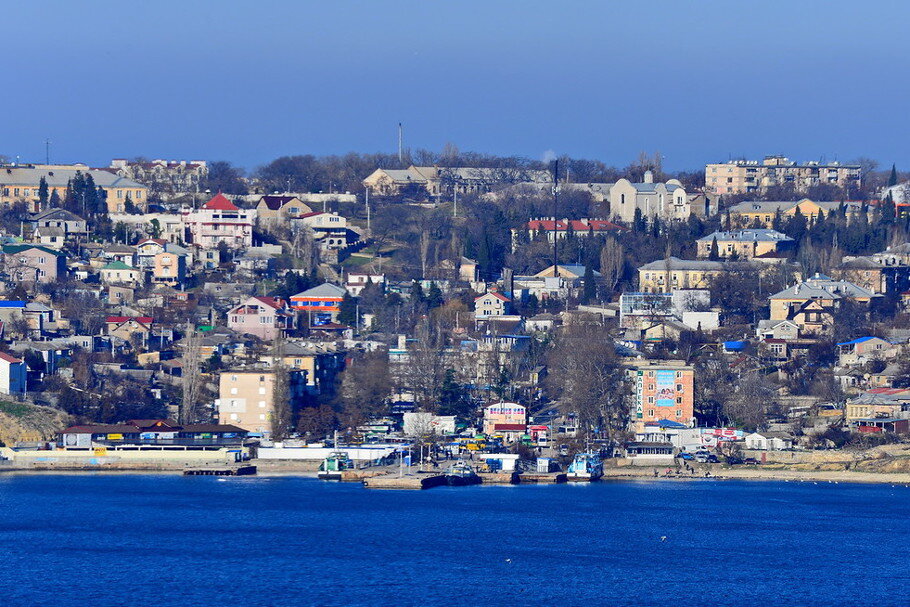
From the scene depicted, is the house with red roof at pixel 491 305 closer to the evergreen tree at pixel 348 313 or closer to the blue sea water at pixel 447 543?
the evergreen tree at pixel 348 313

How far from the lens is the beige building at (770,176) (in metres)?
62.5

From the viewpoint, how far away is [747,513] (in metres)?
30.3

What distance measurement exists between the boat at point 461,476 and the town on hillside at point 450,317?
0.63 meters

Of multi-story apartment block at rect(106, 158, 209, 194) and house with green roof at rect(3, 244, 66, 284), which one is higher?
multi-story apartment block at rect(106, 158, 209, 194)

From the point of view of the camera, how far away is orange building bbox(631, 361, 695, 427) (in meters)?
37.3

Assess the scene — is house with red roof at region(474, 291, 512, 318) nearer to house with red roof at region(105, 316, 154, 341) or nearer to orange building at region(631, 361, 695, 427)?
house with red roof at region(105, 316, 154, 341)

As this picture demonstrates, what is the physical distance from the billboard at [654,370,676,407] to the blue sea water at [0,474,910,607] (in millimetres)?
3463

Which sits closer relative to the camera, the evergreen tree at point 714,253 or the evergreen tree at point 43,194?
the evergreen tree at point 714,253

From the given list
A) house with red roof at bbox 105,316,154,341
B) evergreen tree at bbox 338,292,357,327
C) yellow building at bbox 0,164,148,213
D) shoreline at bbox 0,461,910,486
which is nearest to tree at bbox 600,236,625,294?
evergreen tree at bbox 338,292,357,327

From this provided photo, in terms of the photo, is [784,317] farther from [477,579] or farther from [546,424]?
[477,579]

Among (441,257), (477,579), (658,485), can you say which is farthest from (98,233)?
(477,579)

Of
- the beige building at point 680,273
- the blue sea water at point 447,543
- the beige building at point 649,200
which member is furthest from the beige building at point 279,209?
the blue sea water at point 447,543

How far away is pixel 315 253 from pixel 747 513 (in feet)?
74.5

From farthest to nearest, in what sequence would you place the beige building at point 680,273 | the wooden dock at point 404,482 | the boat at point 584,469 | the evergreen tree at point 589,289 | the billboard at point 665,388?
the beige building at point 680,273
the evergreen tree at point 589,289
the billboard at point 665,388
the boat at point 584,469
the wooden dock at point 404,482
